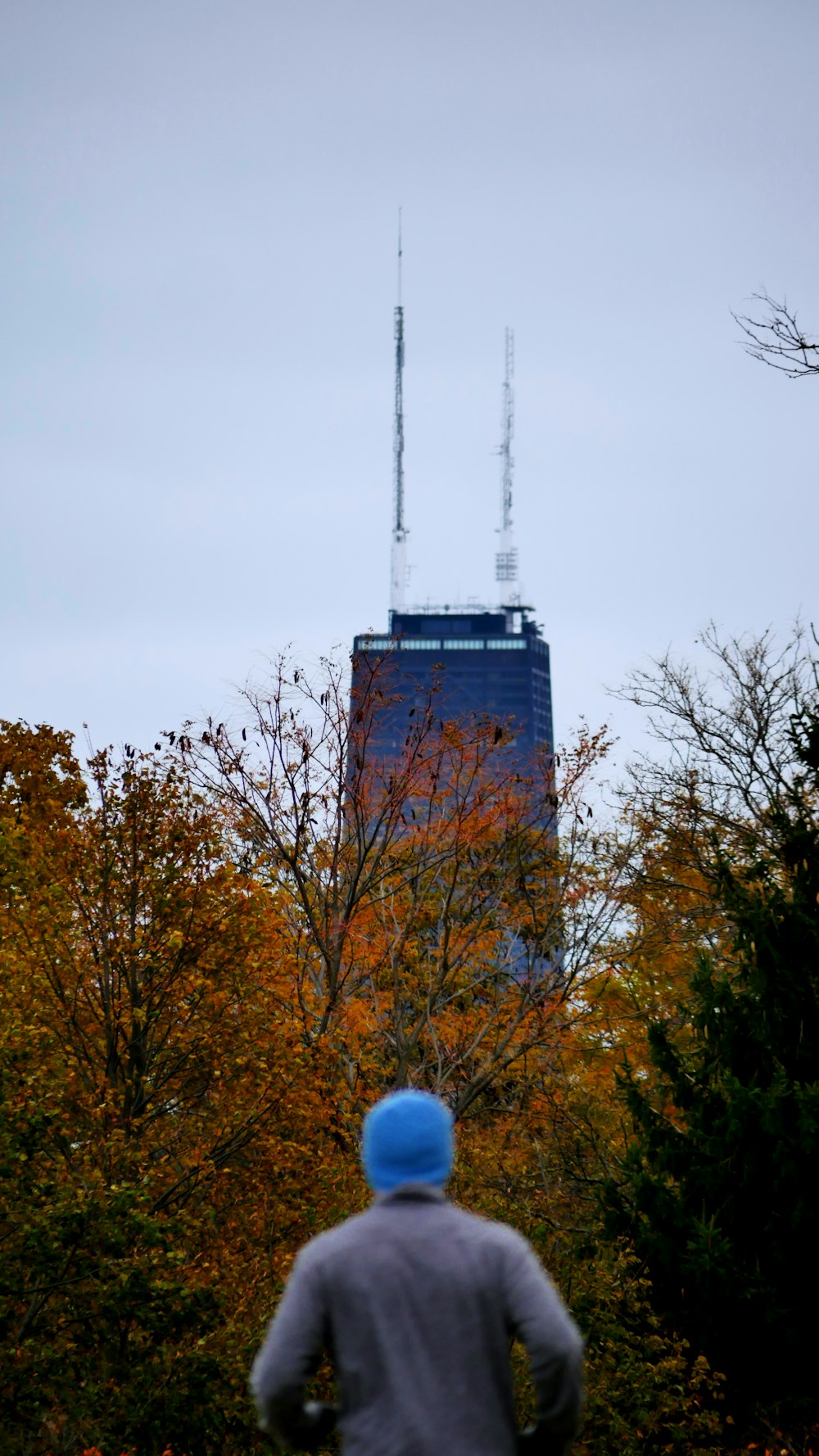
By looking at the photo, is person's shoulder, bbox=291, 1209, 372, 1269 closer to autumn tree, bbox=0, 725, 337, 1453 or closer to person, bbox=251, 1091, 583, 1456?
person, bbox=251, 1091, 583, 1456

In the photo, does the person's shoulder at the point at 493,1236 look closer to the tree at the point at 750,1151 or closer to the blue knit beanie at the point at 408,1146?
the blue knit beanie at the point at 408,1146

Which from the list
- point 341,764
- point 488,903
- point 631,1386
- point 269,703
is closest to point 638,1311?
point 631,1386

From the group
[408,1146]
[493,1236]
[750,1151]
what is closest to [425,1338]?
[493,1236]

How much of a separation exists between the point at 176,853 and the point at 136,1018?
5.80 feet

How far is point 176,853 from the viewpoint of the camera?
49.8ft

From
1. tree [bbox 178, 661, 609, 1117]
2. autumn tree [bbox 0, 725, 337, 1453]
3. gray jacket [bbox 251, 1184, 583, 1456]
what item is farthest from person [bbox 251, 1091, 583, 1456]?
tree [bbox 178, 661, 609, 1117]

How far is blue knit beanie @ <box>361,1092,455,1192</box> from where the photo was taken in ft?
11.3

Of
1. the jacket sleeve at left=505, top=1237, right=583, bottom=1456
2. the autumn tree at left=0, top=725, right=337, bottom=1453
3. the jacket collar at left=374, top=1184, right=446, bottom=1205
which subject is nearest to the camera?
the jacket sleeve at left=505, top=1237, right=583, bottom=1456

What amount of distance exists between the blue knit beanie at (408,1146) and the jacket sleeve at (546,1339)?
27 cm

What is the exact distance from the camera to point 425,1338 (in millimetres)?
3311

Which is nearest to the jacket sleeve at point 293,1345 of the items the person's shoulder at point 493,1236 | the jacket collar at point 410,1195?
the jacket collar at point 410,1195

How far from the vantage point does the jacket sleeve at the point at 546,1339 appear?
3.25 m

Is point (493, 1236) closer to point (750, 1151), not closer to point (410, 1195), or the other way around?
point (410, 1195)

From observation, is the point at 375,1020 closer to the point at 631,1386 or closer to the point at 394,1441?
the point at 631,1386
